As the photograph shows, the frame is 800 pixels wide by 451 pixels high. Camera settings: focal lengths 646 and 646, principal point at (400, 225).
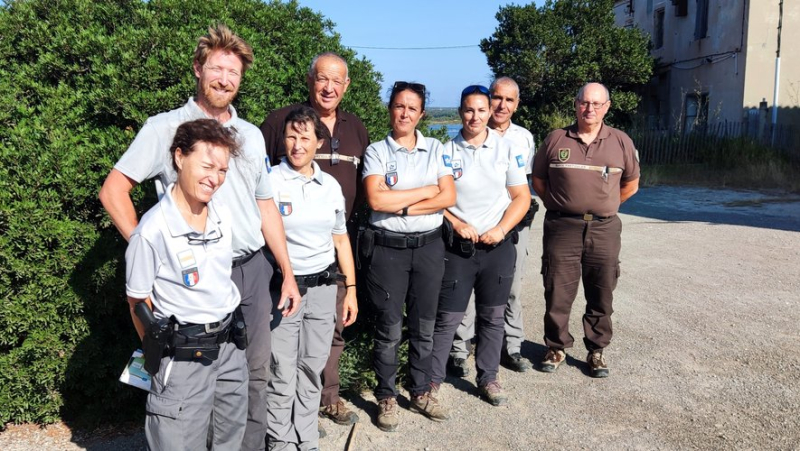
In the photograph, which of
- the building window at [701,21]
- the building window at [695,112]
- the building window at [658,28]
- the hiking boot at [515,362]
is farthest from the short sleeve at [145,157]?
the building window at [658,28]

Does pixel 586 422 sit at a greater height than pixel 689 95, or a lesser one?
lesser

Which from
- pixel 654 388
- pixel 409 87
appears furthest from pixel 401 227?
pixel 654 388

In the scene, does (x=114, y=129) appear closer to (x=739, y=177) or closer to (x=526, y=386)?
(x=526, y=386)

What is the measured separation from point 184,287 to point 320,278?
94cm

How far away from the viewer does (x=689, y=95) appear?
2228 centimetres

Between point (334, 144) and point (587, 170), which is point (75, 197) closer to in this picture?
point (334, 144)

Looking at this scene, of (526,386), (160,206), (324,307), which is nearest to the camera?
(160,206)

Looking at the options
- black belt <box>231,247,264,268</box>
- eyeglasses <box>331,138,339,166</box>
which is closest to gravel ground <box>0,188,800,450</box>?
black belt <box>231,247,264,268</box>

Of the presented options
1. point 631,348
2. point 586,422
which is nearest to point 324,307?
point 586,422

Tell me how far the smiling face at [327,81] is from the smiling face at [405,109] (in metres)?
0.33

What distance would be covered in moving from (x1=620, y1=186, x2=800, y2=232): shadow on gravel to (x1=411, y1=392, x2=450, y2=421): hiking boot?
8362 mm

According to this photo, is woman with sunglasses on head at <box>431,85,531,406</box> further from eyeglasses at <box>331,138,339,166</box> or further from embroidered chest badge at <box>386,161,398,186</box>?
eyeglasses at <box>331,138,339,166</box>

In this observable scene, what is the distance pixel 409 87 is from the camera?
3.81 m

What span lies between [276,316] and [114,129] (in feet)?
4.68
